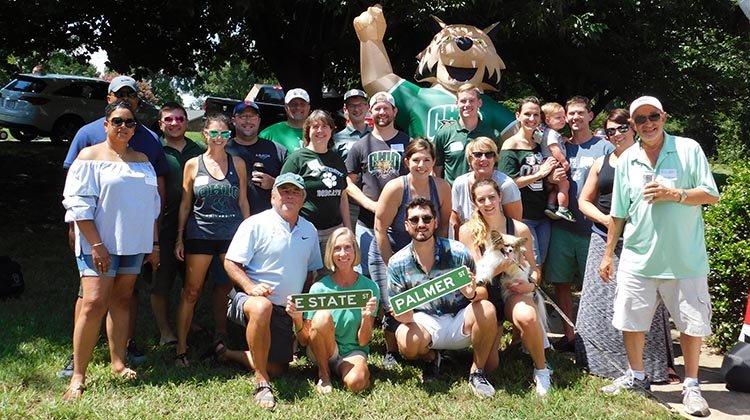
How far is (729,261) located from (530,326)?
1.86 m

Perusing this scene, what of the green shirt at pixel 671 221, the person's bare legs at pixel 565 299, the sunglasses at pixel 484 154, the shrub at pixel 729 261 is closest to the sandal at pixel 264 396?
the sunglasses at pixel 484 154

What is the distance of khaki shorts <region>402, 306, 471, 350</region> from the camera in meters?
4.20

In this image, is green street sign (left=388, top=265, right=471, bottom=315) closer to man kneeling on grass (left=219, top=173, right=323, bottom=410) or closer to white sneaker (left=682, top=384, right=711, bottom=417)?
man kneeling on grass (left=219, top=173, right=323, bottom=410)

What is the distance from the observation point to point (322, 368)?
4137 millimetres

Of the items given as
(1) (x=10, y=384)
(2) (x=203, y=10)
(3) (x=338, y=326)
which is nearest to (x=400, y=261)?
(3) (x=338, y=326)

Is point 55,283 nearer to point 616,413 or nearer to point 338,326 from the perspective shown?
point 338,326

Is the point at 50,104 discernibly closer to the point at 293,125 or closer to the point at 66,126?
the point at 66,126

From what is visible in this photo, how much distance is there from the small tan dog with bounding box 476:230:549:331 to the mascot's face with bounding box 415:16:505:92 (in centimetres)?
217

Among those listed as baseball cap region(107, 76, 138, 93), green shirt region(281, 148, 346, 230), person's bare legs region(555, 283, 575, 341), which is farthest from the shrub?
baseball cap region(107, 76, 138, 93)

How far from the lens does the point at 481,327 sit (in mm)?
4102

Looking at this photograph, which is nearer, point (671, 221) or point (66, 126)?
point (671, 221)

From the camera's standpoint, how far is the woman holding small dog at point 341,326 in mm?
4043

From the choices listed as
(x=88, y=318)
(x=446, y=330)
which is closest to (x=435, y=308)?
(x=446, y=330)

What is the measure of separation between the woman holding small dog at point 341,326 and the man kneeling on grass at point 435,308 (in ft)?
0.72
